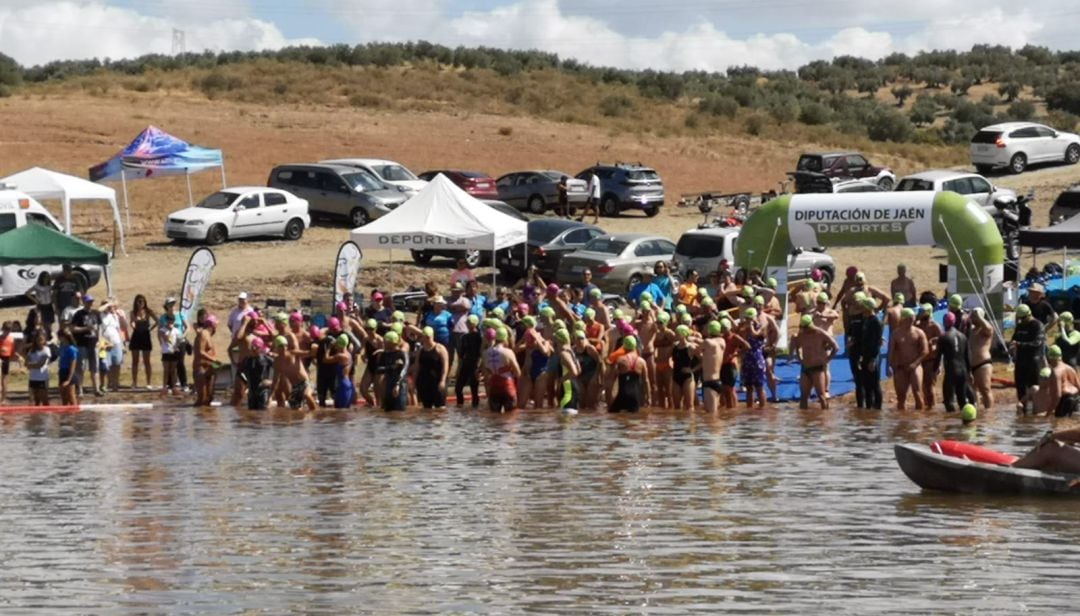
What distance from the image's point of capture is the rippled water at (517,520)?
12828mm

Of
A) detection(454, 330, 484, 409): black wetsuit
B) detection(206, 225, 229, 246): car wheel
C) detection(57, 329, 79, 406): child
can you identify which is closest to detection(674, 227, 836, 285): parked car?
detection(454, 330, 484, 409): black wetsuit

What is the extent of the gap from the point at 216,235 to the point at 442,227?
A: 10.1 meters

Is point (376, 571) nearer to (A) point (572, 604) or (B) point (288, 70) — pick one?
(A) point (572, 604)

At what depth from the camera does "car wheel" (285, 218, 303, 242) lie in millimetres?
40094

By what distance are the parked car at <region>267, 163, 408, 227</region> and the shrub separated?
29.7 m

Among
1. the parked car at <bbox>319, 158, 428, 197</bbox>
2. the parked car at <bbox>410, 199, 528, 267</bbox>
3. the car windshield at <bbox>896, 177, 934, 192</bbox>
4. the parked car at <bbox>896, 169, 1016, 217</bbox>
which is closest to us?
the parked car at <bbox>410, 199, 528, 267</bbox>

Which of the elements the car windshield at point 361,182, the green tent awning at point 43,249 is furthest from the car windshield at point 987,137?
the green tent awning at point 43,249

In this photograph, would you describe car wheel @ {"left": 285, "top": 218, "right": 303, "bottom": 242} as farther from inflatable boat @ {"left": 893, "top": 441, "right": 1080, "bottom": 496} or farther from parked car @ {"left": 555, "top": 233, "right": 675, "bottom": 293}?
inflatable boat @ {"left": 893, "top": 441, "right": 1080, "bottom": 496}

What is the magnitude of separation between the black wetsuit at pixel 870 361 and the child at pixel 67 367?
10.2 m

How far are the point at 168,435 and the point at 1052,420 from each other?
1027 cm

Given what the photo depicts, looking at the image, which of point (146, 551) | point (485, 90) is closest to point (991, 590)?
point (146, 551)

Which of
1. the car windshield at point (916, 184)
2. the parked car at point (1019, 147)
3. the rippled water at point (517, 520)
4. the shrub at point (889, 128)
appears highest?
the shrub at point (889, 128)

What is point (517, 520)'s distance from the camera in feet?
52.4

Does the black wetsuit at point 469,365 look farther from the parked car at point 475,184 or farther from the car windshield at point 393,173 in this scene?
the car windshield at point 393,173
